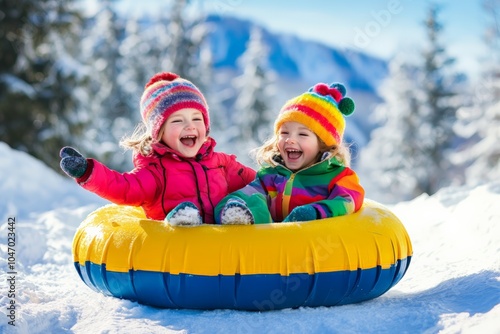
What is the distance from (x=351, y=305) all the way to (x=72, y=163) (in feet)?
6.56

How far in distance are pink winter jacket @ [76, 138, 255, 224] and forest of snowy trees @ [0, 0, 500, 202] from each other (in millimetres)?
8902

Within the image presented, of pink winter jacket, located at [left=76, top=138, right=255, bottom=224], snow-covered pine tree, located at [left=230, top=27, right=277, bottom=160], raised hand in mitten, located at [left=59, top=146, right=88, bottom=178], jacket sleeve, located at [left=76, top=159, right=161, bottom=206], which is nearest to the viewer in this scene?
raised hand in mitten, located at [left=59, top=146, right=88, bottom=178]

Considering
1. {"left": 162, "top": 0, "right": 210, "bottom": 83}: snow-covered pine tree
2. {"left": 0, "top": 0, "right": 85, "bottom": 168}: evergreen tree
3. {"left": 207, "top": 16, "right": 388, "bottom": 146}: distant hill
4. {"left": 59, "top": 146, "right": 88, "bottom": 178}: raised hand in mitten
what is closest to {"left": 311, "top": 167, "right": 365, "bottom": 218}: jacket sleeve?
{"left": 59, "top": 146, "right": 88, "bottom": 178}: raised hand in mitten

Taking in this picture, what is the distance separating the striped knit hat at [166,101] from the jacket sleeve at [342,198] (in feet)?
3.75

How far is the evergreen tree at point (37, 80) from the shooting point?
543 inches

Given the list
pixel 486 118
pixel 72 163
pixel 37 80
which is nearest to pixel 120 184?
pixel 72 163

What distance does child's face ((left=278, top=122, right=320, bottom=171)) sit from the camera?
4.06 m

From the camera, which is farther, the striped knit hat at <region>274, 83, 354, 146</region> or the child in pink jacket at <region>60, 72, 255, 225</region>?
the striped knit hat at <region>274, 83, 354, 146</region>

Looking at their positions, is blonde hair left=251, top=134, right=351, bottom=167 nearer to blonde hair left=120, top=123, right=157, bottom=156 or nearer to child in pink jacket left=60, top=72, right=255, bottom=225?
child in pink jacket left=60, top=72, right=255, bottom=225

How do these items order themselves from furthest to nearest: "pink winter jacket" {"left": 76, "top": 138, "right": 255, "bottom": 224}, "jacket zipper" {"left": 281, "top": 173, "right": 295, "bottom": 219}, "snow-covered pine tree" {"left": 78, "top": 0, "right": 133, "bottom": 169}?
"snow-covered pine tree" {"left": 78, "top": 0, "right": 133, "bottom": 169} < "jacket zipper" {"left": 281, "top": 173, "right": 295, "bottom": 219} < "pink winter jacket" {"left": 76, "top": 138, "right": 255, "bottom": 224}

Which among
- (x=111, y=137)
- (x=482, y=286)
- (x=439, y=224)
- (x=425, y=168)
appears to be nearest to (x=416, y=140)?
(x=425, y=168)

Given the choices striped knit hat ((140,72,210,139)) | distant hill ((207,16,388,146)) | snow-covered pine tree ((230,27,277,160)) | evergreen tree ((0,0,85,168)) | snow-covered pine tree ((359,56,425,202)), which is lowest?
striped knit hat ((140,72,210,139))

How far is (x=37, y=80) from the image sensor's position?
14469 millimetres

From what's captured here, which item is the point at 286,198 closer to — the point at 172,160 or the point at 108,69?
the point at 172,160
